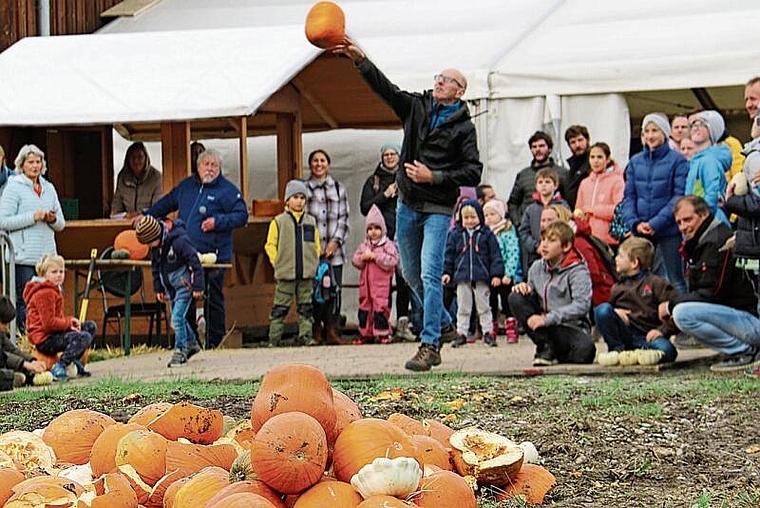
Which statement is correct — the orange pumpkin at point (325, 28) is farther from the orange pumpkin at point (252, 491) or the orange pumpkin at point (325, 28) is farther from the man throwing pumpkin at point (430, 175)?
the orange pumpkin at point (252, 491)

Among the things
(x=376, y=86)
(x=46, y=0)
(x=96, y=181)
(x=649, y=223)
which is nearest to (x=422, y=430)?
(x=376, y=86)

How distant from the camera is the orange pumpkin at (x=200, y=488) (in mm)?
3408

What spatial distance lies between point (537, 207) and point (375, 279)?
269 cm

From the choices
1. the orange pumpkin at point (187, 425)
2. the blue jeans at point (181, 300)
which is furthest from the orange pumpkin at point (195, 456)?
the blue jeans at point (181, 300)

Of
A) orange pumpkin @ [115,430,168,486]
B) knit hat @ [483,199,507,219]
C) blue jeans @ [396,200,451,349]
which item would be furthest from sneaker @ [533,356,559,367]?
orange pumpkin @ [115,430,168,486]

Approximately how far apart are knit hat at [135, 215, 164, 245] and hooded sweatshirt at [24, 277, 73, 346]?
4.78 feet

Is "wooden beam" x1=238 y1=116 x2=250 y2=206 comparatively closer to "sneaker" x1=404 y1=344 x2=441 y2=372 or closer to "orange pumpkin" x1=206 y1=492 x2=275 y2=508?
"sneaker" x1=404 y1=344 x2=441 y2=372

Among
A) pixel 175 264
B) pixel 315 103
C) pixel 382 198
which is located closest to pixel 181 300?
pixel 175 264

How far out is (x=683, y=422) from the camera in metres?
6.53

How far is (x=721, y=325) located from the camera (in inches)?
372

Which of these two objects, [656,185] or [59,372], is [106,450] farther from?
[656,185]

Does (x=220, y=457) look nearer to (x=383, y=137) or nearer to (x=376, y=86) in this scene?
(x=376, y=86)

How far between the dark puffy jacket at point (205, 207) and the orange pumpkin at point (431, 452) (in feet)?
32.8

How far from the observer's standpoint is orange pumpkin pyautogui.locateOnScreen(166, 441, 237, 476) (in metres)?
3.76
